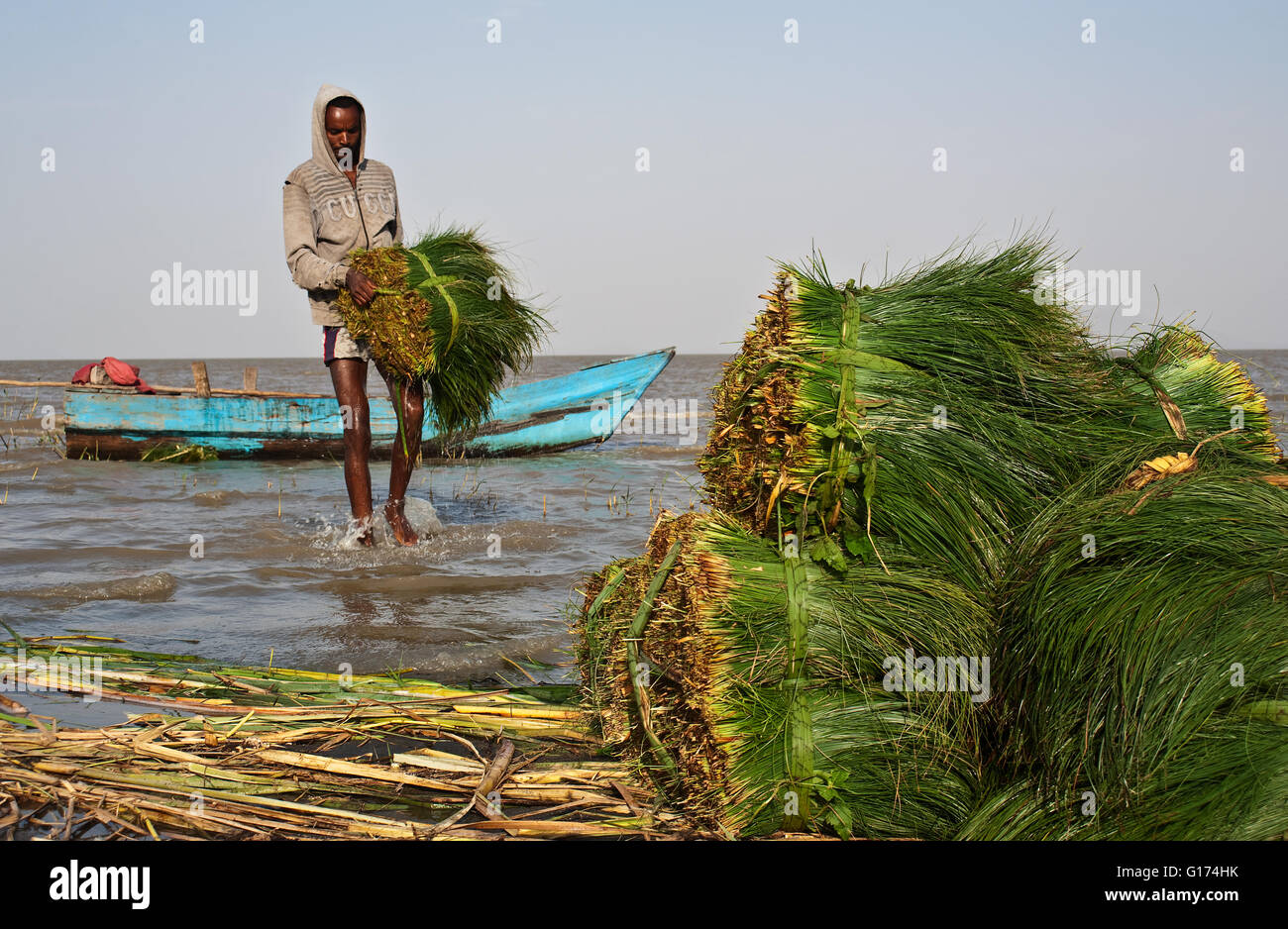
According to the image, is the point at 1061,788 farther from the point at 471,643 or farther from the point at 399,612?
the point at 399,612

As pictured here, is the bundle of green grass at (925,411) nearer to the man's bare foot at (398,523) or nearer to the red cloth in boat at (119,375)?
the man's bare foot at (398,523)

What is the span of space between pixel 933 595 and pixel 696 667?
1.99ft

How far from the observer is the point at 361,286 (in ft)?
18.8

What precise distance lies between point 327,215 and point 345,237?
17cm

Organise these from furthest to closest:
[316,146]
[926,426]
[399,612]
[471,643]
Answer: [316,146] → [399,612] → [471,643] → [926,426]

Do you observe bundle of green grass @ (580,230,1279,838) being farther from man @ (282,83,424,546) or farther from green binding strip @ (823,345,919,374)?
man @ (282,83,424,546)

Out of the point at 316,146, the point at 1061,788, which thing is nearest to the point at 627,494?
the point at 316,146

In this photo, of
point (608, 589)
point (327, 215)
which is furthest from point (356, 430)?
point (608, 589)

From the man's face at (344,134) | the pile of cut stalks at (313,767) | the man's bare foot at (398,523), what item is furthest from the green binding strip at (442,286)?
the pile of cut stalks at (313,767)

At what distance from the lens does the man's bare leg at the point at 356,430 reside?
20.2ft

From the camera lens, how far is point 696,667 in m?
2.44

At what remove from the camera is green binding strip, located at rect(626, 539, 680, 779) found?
8.70 feet

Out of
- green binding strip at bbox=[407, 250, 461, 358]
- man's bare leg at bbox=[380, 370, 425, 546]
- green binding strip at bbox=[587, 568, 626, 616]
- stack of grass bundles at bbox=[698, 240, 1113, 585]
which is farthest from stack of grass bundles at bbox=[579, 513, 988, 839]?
man's bare leg at bbox=[380, 370, 425, 546]
